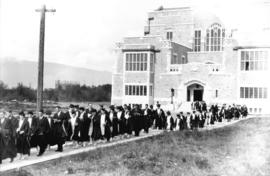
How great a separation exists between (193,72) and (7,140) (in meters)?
29.4

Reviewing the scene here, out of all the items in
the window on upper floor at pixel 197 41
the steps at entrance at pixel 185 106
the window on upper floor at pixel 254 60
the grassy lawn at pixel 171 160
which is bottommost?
the grassy lawn at pixel 171 160

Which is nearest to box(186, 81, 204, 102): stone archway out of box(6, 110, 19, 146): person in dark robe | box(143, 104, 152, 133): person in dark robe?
box(143, 104, 152, 133): person in dark robe

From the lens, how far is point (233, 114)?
3092cm

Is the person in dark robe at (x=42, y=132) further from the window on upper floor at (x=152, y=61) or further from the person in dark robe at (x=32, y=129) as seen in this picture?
the window on upper floor at (x=152, y=61)

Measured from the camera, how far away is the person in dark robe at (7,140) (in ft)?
37.0

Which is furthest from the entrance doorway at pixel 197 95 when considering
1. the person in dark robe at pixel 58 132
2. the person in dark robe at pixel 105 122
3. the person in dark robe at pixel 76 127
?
the person in dark robe at pixel 58 132

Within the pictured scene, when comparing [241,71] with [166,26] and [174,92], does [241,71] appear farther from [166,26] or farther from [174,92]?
[166,26]

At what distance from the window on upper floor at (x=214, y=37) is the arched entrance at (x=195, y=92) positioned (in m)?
8.56

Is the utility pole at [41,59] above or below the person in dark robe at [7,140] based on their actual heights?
above

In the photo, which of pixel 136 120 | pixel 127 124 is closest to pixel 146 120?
pixel 136 120

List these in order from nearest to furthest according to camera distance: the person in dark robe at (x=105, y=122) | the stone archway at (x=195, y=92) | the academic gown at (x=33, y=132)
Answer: the academic gown at (x=33, y=132) → the person in dark robe at (x=105, y=122) → the stone archway at (x=195, y=92)

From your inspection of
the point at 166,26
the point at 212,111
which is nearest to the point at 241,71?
the point at 212,111

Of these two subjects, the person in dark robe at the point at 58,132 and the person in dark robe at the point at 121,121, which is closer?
the person in dark robe at the point at 58,132

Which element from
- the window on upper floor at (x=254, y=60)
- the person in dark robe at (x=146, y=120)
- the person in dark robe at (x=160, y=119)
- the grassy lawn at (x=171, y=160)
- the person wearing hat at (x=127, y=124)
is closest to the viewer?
the grassy lawn at (x=171, y=160)
